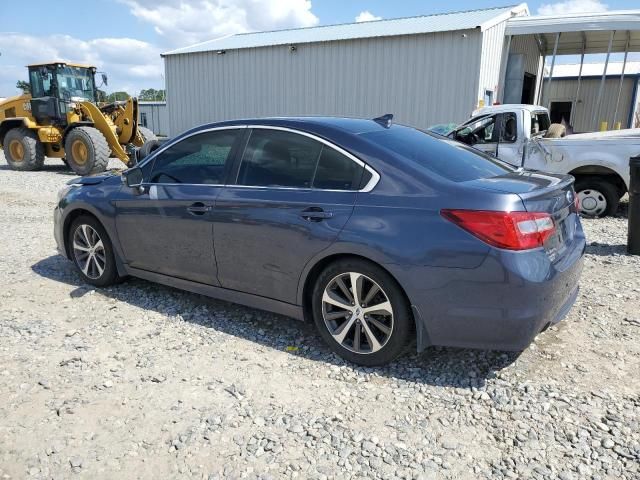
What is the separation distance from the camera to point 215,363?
3.44 m

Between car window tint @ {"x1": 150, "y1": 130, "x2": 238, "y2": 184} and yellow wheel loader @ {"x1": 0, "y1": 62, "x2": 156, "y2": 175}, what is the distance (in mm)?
10211

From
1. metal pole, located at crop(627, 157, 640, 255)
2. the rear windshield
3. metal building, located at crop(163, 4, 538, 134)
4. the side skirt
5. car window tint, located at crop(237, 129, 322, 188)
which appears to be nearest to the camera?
the rear windshield

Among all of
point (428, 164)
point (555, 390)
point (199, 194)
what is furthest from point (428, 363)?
point (199, 194)

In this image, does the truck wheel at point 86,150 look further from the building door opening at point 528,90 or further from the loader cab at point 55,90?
the building door opening at point 528,90

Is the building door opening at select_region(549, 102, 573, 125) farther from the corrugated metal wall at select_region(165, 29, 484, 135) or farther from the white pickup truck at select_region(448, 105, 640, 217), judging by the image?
the white pickup truck at select_region(448, 105, 640, 217)

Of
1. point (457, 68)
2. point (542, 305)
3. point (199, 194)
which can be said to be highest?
point (457, 68)

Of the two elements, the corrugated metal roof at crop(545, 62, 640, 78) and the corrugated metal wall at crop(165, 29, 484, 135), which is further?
the corrugated metal roof at crop(545, 62, 640, 78)

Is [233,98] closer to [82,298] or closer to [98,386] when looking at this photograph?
[82,298]

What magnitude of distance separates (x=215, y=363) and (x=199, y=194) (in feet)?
4.21

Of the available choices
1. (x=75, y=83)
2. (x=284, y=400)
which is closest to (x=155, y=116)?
(x=75, y=83)

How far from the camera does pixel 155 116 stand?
40.0m

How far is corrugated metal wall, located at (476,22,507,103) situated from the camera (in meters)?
14.1

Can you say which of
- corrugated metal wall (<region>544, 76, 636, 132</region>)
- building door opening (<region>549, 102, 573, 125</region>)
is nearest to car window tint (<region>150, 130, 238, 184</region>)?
corrugated metal wall (<region>544, 76, 636, 132</region>)

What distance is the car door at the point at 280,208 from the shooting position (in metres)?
3.25
